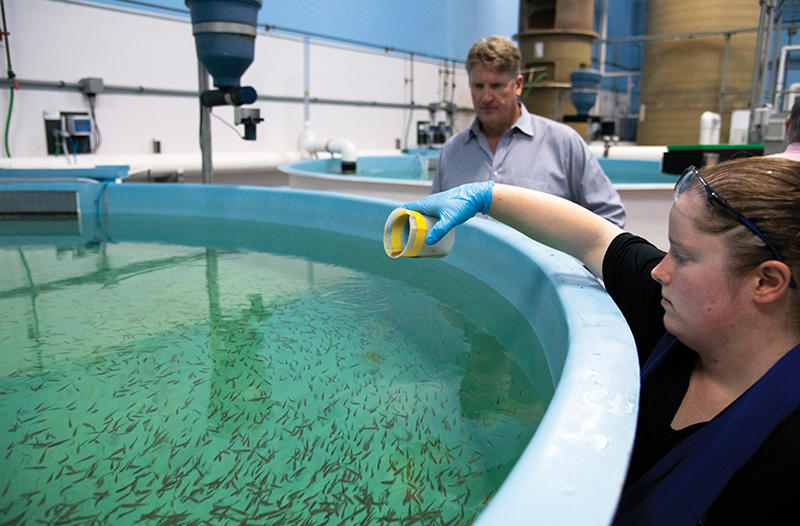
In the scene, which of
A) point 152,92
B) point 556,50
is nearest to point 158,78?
point 152,92

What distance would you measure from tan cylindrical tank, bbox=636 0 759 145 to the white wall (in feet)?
9.50

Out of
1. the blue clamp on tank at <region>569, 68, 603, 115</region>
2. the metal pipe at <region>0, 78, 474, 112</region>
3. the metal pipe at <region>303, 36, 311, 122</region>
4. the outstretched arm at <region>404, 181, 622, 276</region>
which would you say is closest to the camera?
the outstretched arm at <region>404, 181, 622, 276</region>

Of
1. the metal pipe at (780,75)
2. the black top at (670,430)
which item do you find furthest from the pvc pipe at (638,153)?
the black top at (670,430)

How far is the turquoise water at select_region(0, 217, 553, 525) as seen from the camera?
591 millimetres

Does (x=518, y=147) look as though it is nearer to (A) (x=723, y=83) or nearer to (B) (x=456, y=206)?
(B) (x=456, y=206)

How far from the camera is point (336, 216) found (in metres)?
1.89

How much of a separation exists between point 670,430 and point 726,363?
0.09m

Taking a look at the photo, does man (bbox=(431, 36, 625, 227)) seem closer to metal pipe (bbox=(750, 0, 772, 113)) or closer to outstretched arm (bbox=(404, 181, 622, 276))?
outstretched arm (bbox=(404, 181, 622, 276))

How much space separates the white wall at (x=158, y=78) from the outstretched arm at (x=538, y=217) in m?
3.52

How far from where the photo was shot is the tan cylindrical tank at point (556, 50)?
19.2ft

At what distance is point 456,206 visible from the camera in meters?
0.90

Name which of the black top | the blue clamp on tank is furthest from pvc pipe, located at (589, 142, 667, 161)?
the black top

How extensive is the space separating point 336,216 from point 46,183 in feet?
3.79

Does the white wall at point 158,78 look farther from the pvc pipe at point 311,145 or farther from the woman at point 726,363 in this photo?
the woman at point 726,363
